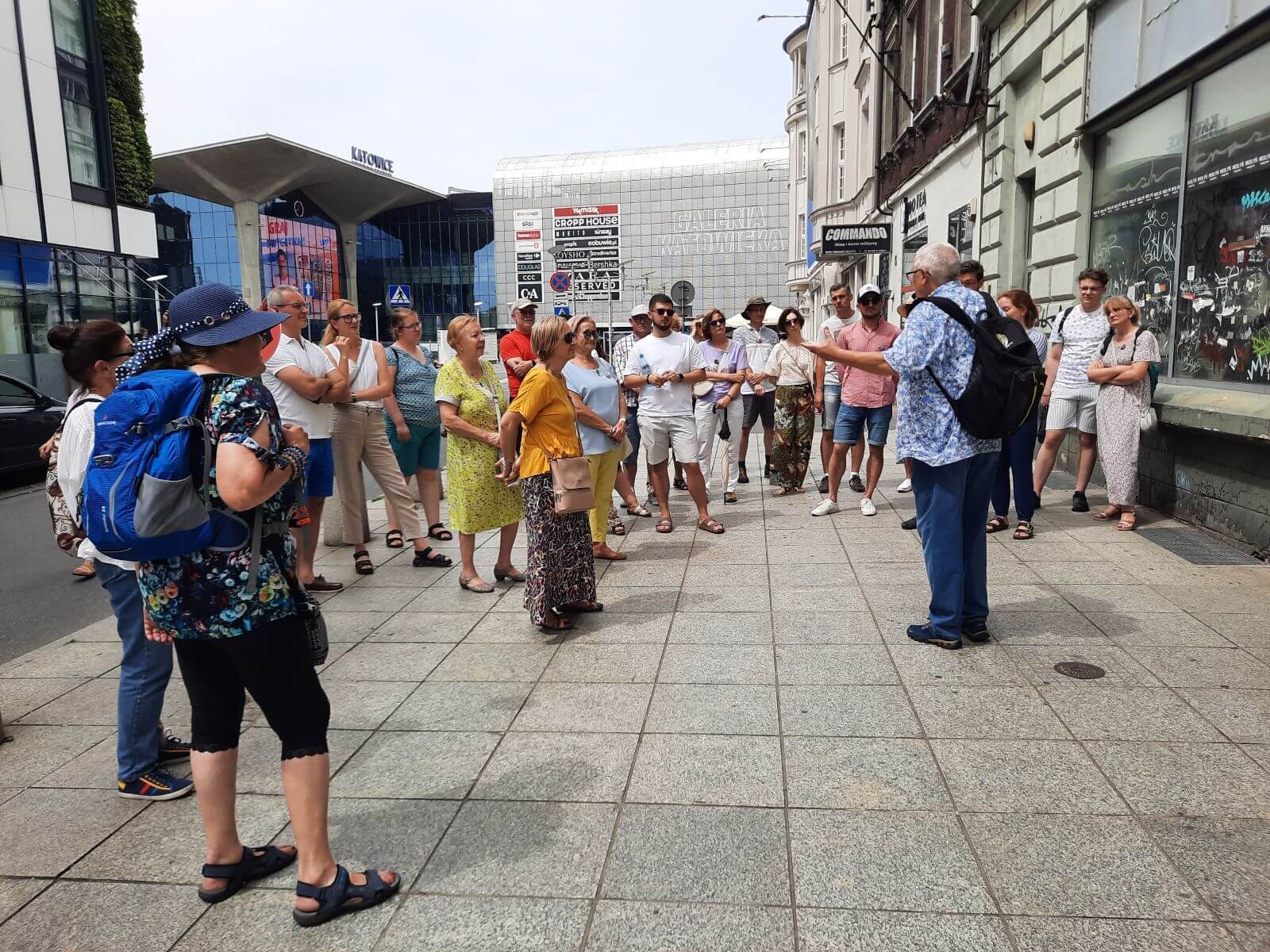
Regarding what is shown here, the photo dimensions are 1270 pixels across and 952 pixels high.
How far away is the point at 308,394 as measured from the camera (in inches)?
224

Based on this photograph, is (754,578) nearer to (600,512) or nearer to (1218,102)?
(600,512)

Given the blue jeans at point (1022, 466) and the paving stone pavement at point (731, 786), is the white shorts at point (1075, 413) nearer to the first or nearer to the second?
the blue jeans at point (1022, 466)

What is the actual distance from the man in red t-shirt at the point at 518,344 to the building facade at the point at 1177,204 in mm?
5074

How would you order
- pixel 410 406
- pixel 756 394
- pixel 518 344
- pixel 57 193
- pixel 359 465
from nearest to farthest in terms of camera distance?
pixel 359 465, pixel 410 406, pixel 518 344, pixel 756 394, pixel 57 193

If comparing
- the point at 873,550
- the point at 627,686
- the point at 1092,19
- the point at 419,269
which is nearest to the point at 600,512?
the point at 873,550

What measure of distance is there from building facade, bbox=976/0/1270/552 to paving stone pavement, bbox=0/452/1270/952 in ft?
5.31

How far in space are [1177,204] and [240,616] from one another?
7.97 metres

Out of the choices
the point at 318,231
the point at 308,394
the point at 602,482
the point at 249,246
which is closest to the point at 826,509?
the point at 602,482

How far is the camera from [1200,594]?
5.26 m

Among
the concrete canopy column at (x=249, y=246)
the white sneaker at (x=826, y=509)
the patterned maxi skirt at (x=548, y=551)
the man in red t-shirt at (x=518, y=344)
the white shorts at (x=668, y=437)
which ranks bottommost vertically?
the white sneaker at (x=826, y=509)

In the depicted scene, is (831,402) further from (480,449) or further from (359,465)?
(359,465)

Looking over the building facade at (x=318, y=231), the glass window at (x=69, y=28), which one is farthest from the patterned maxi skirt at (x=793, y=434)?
the building facade at (x=318, y=231)

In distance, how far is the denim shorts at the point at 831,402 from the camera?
8.89 meters

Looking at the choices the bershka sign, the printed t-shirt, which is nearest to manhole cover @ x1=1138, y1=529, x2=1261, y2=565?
the printed t-shirt
